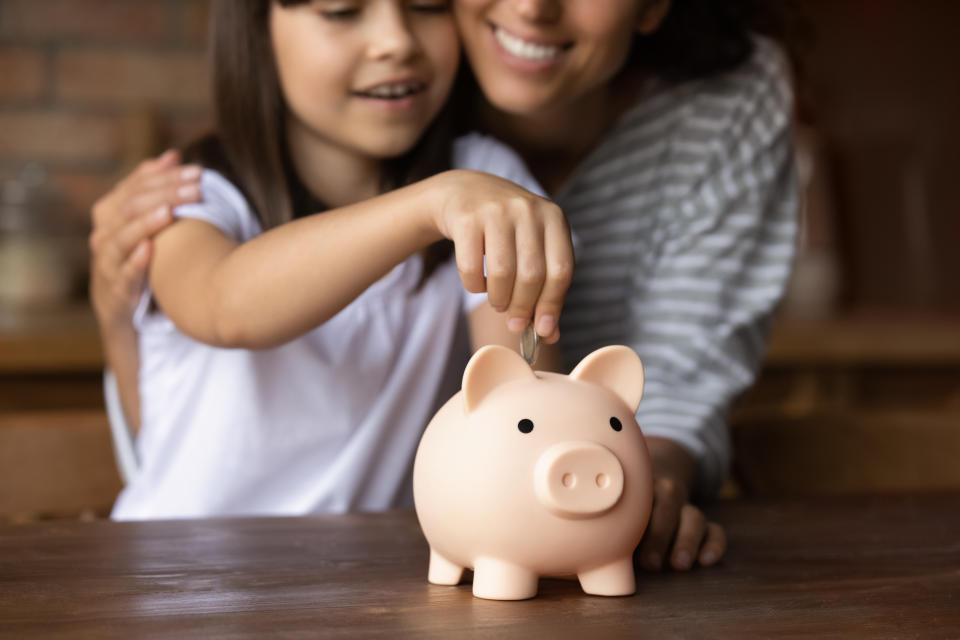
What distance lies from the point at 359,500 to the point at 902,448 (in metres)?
0.58

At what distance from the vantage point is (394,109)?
0.98m

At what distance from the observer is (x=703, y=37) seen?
1.17 metres

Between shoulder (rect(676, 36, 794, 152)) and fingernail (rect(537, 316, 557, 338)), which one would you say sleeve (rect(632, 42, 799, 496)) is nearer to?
shoulder (rect(676, 36, 794, 152))

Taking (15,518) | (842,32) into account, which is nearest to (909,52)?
(842,32)

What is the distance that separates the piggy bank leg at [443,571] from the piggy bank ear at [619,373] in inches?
5.2

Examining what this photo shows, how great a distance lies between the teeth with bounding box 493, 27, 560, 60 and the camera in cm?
100

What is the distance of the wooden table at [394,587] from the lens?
53 centimetres

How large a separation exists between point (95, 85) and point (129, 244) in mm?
1446

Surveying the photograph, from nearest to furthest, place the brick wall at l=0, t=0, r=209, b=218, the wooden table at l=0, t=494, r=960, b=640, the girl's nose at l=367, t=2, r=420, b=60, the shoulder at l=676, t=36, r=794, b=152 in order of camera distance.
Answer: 1. the wooden table at l=0, t=494, r=960, b=640
2. the girl's nose at l=367, t=2, r=420, b=60
3. the shoulder at l=676, t=36, r=794, b=152
4. the brick wall at l=0, t=0, r=209, b=218

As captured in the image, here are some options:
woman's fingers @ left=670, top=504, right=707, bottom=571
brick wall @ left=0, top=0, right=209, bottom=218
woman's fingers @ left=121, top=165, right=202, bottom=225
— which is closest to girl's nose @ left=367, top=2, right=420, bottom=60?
woman's fingers @ left=121, top=165, right=202, bottom=225

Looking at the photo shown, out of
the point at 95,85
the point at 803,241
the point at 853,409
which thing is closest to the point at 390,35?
the point at 853,409

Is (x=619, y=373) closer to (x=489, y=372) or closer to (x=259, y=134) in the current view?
(x=489, y=372)

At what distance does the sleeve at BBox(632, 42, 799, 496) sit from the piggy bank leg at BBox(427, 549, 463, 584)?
386 millimetres

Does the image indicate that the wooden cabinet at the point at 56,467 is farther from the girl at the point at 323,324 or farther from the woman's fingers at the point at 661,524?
the woman's fingers at the point at 661,524
